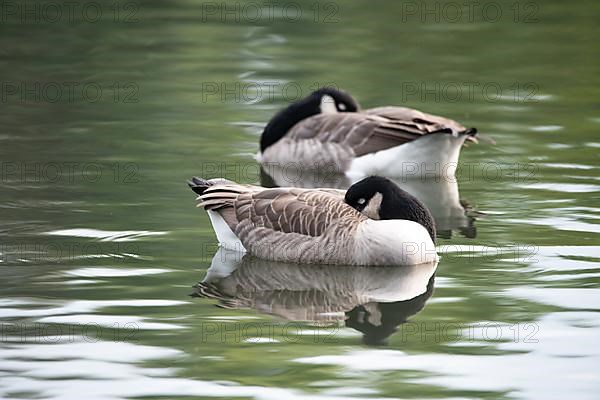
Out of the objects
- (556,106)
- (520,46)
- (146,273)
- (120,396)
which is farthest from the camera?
(520,46)

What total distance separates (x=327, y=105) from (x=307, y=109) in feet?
0.84

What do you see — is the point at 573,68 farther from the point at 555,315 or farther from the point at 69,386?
the point at 69,386

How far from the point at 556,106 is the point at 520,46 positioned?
4.16 meters

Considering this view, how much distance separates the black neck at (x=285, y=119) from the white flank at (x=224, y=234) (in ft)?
14.2

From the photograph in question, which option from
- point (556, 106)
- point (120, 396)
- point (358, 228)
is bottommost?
point (120, 396)

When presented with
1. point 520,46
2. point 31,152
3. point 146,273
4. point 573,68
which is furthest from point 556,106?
point 146,273

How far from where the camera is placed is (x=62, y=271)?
38.2 ft

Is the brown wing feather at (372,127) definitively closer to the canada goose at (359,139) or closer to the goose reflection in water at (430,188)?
the canada goose at (359,139)

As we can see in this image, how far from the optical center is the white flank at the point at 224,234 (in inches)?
491

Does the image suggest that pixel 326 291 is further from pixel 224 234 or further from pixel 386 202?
pixel 224 234

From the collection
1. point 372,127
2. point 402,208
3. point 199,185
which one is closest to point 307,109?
point 372,127

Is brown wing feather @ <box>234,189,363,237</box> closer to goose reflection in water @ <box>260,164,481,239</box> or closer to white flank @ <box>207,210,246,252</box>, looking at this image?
white flank @ <box>207,210,246,252</box>

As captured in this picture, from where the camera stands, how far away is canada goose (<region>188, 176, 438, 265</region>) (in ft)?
38.7
